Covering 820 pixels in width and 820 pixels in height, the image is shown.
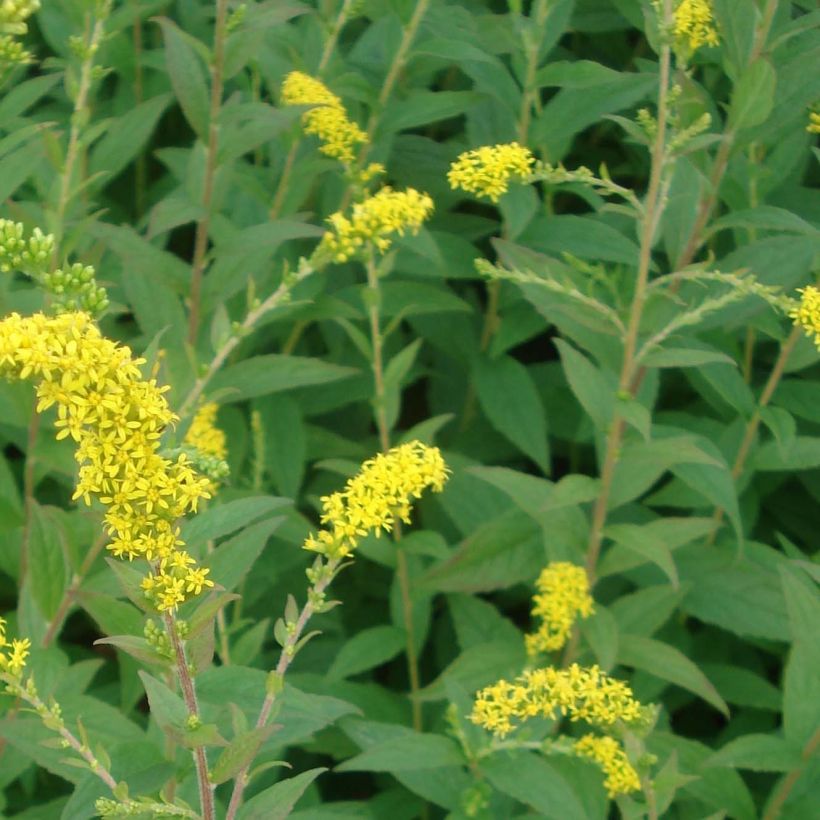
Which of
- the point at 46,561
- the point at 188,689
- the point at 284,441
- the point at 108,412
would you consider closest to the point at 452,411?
the point at 284,441

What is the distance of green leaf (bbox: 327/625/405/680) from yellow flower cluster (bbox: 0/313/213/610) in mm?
1587

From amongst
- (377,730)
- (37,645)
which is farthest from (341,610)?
(37,645)

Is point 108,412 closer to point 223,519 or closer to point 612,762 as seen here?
point 223,519

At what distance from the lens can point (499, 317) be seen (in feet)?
11.9

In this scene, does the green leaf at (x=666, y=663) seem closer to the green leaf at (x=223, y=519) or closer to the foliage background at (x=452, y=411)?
A: the foliage background at (x=452, y=411)

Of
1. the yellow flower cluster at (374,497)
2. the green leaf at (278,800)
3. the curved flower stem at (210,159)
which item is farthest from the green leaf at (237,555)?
the curved flower stem at (210,159)

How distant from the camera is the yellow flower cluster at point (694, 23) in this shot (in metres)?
2.56

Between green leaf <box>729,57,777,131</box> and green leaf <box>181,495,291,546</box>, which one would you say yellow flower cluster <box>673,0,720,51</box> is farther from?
green leaf <box>181,495,291,546</box>

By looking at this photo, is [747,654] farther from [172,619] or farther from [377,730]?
[172,619]

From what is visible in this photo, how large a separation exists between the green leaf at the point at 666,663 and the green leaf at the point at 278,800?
3.93 feet

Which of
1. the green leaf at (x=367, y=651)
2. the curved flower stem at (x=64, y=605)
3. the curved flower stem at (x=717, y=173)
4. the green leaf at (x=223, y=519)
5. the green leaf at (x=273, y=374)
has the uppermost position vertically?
the curved flower stem at (x=717, y=173)

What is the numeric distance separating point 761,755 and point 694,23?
1.87 m

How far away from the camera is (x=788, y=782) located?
2613 mm

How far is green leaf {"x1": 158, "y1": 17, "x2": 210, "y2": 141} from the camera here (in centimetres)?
286
